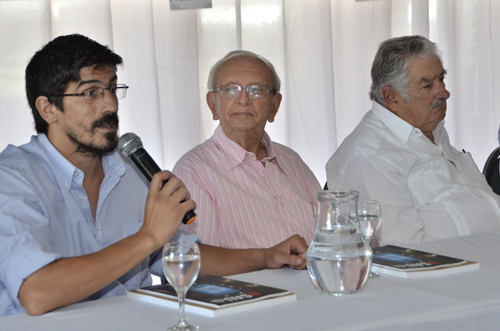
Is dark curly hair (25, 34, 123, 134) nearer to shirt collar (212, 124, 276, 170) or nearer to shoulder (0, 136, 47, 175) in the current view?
shoulder (0, 136, 47, 175)

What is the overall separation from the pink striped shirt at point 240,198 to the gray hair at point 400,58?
62 centimetres

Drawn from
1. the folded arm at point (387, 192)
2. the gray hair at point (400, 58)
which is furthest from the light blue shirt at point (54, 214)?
the gray hair at point (400, 58)

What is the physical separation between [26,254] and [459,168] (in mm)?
1935

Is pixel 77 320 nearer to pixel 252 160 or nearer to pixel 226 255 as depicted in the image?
pixel 226 255

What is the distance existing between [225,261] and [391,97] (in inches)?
47.2

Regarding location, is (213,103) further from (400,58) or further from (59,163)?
(59,163)

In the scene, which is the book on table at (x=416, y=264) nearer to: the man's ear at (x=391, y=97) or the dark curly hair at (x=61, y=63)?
the dark curly hair at (x=61, y=63)

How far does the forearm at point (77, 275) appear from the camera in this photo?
1.33m

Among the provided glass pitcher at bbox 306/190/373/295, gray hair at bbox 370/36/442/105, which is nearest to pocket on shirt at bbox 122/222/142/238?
glass pitcher at bbox 306/190/373/295

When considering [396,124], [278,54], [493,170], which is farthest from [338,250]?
[278,54]

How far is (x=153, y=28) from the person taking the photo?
10.2 ft

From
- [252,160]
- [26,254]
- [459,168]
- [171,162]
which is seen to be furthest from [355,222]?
[171,162]

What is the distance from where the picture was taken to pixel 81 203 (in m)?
1.82

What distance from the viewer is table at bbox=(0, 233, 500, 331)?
3.86 ft
